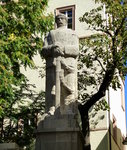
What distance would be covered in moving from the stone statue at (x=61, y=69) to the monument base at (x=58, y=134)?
0.31m

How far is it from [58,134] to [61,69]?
1.70 meters

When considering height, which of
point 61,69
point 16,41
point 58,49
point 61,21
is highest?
point 61,21

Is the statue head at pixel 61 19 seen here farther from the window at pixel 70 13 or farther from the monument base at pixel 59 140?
the window at pixel 70 13

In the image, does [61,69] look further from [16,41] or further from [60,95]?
[16,41]

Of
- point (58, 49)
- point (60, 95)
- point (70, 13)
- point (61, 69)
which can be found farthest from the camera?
point (70, 13)

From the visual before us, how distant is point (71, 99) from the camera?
339 inches

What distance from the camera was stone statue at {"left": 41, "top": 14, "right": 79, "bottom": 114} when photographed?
8625 millimetres

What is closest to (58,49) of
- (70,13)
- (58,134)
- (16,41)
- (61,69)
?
(61,69)

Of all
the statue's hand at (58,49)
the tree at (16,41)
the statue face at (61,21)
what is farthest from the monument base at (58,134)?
the statue face at (61,21)

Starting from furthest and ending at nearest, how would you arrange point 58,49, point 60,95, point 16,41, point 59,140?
point 16,41
point 58,49
point 60,95
point 59,140

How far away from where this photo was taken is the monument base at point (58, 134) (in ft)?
26.3

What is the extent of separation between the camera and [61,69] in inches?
349

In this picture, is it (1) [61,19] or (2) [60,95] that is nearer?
(2) [60,95]

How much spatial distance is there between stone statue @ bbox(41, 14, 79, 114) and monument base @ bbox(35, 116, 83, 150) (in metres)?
0.31
